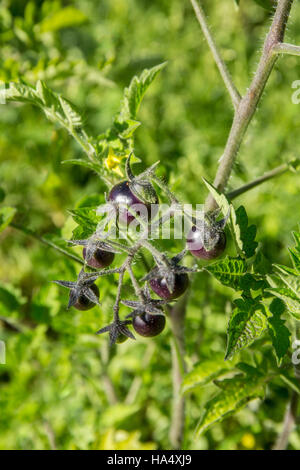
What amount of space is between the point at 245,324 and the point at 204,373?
0.48 m

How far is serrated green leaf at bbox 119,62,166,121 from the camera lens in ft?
4.96

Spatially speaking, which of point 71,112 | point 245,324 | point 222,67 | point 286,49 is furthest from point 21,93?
point 245,324

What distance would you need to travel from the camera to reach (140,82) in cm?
151

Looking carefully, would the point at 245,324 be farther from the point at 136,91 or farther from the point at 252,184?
the point at 136,91

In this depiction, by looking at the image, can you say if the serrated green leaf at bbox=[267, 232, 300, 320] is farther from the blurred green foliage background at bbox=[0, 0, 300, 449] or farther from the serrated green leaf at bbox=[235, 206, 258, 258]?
the blurred green foliage background at bbox=[0, 0, 300, 449]

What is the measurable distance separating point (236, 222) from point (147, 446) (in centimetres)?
137

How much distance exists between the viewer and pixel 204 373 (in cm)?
169

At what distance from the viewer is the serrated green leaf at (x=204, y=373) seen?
1657 millimetres

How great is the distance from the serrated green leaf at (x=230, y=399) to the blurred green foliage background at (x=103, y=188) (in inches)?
9.9

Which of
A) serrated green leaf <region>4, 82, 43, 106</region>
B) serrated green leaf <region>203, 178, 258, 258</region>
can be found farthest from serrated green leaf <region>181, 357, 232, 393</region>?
serrated green leaf <region>4, 82, 43, 106</region>

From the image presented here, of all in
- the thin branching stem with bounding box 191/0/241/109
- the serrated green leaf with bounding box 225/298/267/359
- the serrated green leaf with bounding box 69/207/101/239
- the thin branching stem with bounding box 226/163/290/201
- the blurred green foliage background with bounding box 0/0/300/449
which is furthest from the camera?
the blurred green foliage background with bounding box 0/0/300/449

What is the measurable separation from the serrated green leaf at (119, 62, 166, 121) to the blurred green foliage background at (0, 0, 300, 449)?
15.8 inches

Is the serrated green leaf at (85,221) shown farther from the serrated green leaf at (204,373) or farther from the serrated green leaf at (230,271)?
the serrated green leaf at (204,373)

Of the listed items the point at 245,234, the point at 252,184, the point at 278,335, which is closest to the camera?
the point at 278,335
